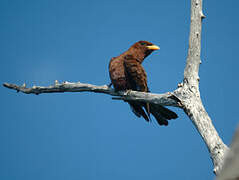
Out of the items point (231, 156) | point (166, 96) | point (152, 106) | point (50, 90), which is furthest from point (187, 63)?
point (231, 156)

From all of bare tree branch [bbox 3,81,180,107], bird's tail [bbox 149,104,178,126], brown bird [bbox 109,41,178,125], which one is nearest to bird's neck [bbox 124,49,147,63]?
brown bird [bbox 109,41,178,125]

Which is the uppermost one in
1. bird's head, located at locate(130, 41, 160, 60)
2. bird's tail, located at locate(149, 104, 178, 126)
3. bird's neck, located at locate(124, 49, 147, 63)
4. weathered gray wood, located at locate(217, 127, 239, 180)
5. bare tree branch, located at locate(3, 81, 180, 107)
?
bird's head, located at locate(130, 41, 160, 60)

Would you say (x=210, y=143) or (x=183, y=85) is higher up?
(x=183, y=85)

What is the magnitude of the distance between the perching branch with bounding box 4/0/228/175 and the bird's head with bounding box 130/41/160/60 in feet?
2.62

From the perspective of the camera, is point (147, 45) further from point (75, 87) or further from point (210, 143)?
point (210, 143)

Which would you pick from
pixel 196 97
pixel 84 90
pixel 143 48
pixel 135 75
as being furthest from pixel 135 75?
pixel 196 97

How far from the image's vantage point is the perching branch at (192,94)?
11.5ft

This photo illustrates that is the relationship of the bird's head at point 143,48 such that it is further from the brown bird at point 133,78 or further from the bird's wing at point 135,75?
the bird's wing at point 135,75

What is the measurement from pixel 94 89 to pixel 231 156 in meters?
3.82

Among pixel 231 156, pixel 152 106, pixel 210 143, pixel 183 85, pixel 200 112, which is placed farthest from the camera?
pixel 152 106

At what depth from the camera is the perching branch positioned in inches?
138

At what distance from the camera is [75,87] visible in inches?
178

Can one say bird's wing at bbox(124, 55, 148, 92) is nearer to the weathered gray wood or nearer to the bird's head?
the bird's head

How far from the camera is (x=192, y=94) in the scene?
13.0ft
